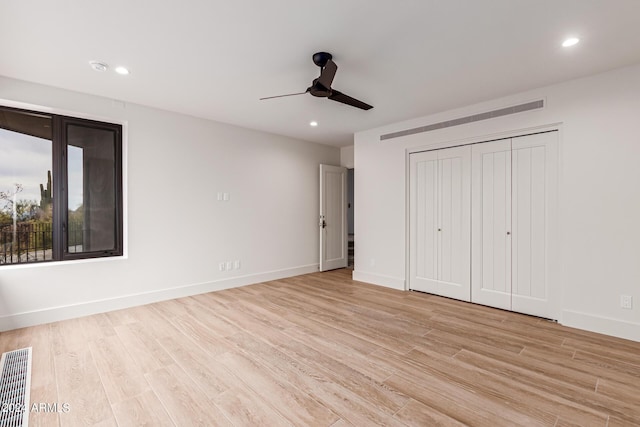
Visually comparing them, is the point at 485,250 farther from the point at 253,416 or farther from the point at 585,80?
the point at 253,416

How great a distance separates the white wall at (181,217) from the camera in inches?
133

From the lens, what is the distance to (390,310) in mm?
3811

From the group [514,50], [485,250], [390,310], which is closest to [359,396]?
[390,310]

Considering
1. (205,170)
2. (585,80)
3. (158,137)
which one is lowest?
(205,170)

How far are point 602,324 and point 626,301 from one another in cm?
32

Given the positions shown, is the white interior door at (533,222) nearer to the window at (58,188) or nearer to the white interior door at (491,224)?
the white interior door at (491,224)

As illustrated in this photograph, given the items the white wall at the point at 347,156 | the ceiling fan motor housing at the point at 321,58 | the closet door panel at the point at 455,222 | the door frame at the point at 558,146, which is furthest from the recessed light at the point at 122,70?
the white wall at the point at 347,156

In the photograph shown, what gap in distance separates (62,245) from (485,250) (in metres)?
5.35

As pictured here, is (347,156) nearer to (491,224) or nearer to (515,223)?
(491,224)

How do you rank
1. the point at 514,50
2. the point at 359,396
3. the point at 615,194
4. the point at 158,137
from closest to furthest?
the point at 359,396, the point at 514,50, the point at 615,194, the point at 158,137

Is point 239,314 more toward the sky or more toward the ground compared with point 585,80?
more toward the ground

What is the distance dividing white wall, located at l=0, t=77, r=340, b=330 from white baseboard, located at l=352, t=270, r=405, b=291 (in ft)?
3.74

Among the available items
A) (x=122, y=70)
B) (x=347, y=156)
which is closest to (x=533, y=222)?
(x=347, y=156)

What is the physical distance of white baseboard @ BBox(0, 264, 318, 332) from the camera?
322 centimetres
